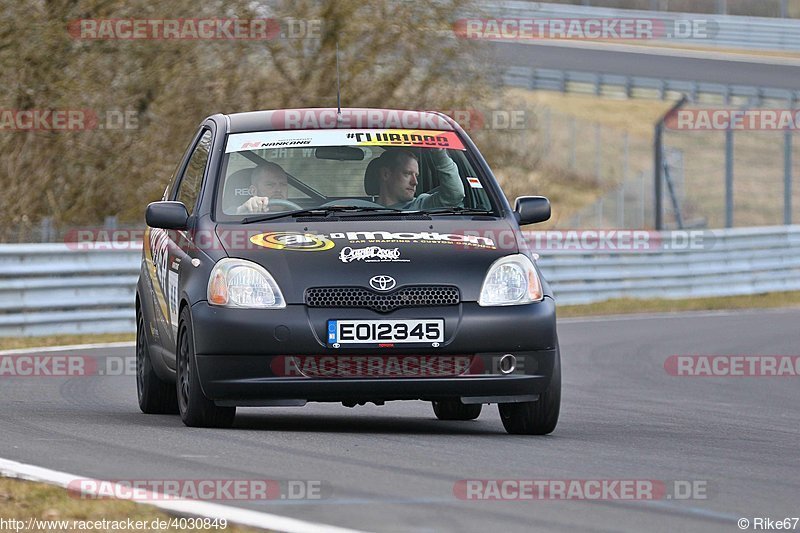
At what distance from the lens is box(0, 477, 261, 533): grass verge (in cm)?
590

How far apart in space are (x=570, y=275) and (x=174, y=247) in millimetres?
15128

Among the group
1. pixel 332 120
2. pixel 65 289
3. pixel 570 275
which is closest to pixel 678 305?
pixel 570 275

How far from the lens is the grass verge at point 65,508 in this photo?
590cm

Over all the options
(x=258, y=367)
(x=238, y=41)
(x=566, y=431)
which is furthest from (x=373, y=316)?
(x=238, y=41)

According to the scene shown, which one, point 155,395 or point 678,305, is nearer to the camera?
point 155,395

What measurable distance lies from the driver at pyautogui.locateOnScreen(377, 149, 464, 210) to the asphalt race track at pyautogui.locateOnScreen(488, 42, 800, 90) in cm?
3351

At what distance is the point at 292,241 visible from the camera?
8.70 m

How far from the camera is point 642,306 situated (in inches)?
973

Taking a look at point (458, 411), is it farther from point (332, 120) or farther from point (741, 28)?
point (741, 28)

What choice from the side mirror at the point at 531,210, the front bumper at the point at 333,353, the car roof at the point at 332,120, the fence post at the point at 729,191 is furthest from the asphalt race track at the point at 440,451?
the fence post at the point at 729,191

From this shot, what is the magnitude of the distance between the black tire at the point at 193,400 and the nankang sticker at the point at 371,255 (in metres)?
0.89

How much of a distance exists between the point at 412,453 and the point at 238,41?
61.0 ft

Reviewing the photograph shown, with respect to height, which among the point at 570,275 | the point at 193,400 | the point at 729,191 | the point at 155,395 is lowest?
the point at 729,191

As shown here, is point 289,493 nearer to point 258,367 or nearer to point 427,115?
point 258,367
